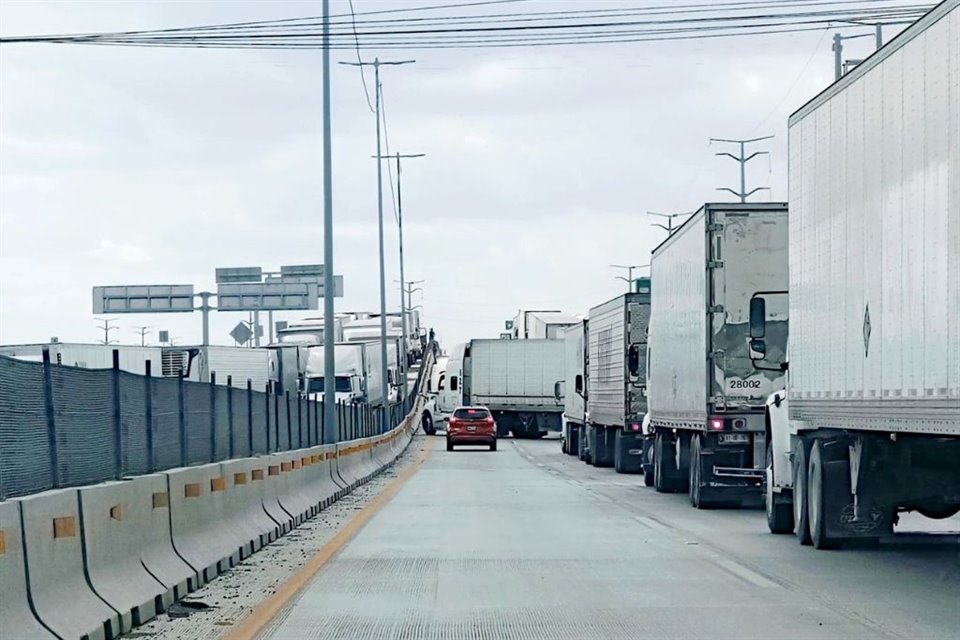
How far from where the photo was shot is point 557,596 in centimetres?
1359

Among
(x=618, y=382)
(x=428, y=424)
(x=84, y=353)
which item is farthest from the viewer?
(x=428, y=424)

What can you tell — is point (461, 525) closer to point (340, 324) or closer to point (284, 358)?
point (284, 358)

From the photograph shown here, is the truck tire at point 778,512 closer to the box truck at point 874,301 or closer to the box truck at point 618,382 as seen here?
the box truck at point 874,301

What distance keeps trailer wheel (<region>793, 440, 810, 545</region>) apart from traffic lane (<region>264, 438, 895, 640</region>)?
3.60 ft

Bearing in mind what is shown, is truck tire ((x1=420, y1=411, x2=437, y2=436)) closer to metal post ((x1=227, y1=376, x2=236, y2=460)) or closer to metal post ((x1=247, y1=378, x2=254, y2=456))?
metal post ((x1=247, y1=378, x2=254, y2=456))

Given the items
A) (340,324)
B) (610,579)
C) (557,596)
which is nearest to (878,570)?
(610,579)

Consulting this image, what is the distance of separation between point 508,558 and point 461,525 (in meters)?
4.92

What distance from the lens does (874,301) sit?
14.5 m

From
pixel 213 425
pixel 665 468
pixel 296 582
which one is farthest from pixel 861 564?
pixel 665 468

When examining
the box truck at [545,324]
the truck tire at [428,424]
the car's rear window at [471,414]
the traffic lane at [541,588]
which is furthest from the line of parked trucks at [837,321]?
the truck tire at [428,424]

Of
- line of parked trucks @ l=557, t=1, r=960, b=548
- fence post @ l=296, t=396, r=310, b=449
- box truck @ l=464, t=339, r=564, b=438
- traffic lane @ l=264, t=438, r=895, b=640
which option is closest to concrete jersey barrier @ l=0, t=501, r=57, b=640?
traffic lane @ l=264, t=438, r=895, b=640

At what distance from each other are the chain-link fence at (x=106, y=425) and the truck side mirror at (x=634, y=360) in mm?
15239

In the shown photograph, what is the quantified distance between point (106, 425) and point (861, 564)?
24.3 feet

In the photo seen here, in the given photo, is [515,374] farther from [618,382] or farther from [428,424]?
[618,382]
